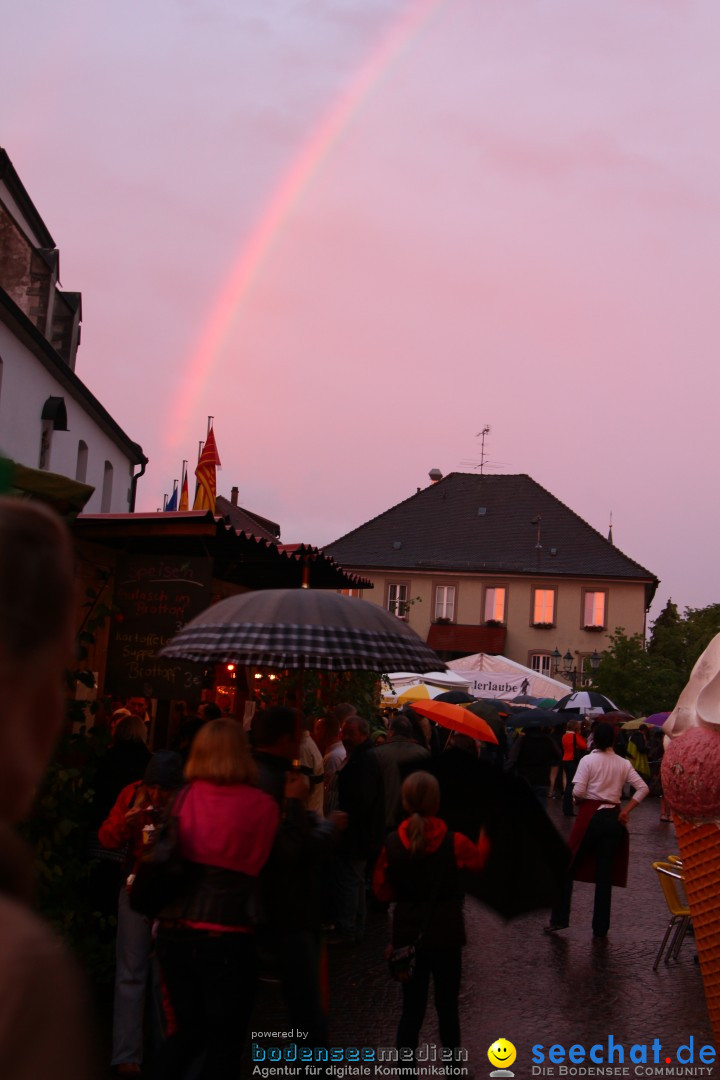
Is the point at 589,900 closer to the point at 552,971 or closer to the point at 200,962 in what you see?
the point at 552,971

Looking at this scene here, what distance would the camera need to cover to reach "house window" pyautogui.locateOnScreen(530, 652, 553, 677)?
5922cm

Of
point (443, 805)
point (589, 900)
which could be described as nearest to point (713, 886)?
point (443, 805)

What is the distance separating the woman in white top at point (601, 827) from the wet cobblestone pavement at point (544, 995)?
59 cm

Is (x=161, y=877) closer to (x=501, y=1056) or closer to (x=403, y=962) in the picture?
(x=403, y=962)

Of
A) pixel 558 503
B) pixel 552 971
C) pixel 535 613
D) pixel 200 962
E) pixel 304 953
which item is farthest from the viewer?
pixel 558 503

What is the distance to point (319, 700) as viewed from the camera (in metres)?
14.6

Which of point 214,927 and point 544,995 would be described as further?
point 544,995

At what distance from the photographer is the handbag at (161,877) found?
4.67 m

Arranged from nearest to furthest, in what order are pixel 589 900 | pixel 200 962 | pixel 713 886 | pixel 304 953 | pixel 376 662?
pixel 200 962 < pixel 304 953 < pixel 713 886 < pixel 376 662 < pixel 589 900

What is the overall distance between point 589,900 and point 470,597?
155 ft

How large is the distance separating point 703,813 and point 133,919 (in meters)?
3.43

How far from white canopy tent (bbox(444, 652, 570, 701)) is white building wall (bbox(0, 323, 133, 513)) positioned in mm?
11637

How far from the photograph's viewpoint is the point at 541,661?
59.4 meters

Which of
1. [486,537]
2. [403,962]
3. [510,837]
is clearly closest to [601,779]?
[510,837]
